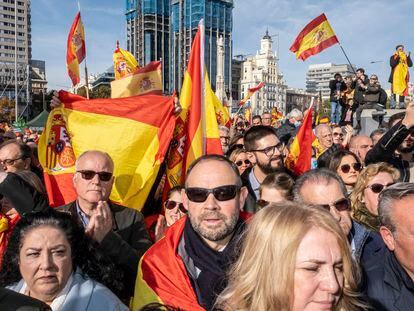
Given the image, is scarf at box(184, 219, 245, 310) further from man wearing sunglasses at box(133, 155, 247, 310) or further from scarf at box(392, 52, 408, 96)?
scarf at box(392, 52, 408, 96)

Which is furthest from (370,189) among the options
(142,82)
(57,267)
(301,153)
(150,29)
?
(150,29)

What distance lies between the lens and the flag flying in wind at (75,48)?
636 centimetres

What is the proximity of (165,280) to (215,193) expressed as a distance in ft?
1.72

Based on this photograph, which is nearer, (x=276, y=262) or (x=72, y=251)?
(x=276, y=262)

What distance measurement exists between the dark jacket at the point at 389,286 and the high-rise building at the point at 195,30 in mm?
82919

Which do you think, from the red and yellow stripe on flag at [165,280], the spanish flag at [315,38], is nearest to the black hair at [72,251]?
the red and yellow stripe on flag at [165,280]

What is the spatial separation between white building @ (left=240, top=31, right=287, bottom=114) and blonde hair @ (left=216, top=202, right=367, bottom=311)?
113 m

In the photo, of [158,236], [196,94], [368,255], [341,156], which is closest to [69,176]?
[158,236]

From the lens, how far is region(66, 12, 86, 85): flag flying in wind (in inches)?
250

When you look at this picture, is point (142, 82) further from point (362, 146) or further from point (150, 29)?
point (150, 29)

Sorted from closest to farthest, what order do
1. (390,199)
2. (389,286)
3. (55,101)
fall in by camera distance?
(389,286) → (390,199) → (55,101)

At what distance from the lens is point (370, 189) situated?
3410 millimetres

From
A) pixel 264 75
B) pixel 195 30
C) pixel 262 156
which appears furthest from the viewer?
pixel 264 75

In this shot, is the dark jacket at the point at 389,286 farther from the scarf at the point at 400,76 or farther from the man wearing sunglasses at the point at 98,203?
the scarf at the point at 400,76
